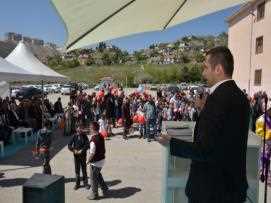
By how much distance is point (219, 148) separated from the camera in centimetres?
287

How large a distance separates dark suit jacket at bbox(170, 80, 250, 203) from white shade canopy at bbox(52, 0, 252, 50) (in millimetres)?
786

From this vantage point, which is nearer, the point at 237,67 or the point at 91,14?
the point at 91,14

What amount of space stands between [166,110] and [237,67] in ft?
81.8

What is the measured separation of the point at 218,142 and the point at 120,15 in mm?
1107

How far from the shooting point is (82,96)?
79.2 ft

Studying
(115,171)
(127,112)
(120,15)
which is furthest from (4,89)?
(120,15)

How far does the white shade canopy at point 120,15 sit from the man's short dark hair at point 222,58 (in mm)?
513

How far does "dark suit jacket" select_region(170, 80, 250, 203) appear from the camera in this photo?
2.85 metres

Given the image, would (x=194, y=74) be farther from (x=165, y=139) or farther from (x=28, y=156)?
(x=165, y=139)

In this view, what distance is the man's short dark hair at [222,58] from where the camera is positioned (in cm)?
313

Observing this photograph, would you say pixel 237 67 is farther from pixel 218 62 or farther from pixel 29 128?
pixel 218 62

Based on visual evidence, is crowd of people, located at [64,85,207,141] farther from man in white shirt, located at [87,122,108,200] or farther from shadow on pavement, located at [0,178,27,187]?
man in white shirt, located at [87,122,108,200]

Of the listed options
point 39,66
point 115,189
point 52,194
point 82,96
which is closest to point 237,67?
point 82,96

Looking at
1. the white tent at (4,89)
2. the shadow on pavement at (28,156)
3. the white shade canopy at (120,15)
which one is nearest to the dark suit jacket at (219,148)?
the white shade canopy at (120,15)
